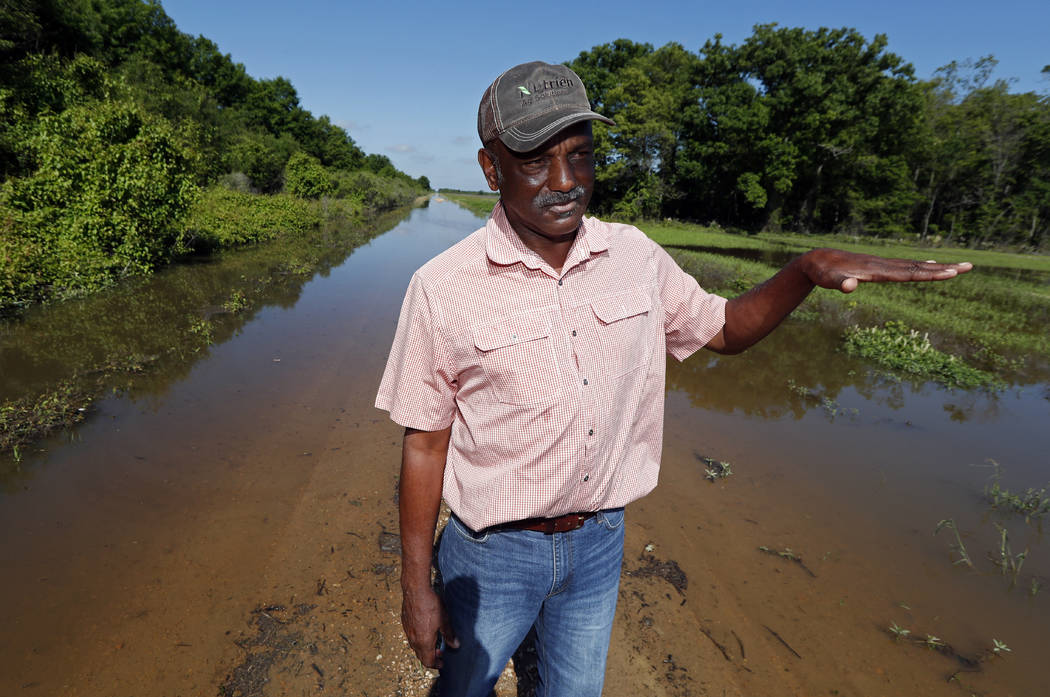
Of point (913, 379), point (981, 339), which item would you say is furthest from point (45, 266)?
point (981, 339)

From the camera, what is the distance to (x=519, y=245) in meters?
1.40

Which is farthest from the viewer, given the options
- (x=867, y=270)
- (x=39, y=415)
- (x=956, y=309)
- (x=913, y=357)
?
(x=956, y=309)

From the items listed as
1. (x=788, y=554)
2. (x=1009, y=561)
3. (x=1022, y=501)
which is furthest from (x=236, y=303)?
(x=1022, y=501)

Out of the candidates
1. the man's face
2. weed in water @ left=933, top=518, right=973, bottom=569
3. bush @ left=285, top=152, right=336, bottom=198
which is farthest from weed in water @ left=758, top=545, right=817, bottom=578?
bush @ left=285, top=152, right=336, bottom=198

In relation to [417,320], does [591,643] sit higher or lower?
lower

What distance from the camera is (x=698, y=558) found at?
3.57 meters

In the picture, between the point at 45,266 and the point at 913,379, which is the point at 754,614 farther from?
the point at 45,266

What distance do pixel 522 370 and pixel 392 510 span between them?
119 inches

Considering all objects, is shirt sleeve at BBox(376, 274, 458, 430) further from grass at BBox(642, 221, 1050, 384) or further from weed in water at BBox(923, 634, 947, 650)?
grass at BBox(642, 221, 1050, 384)

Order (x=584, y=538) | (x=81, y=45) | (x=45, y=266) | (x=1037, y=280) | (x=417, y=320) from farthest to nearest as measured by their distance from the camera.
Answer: (x=81, y=45), (x=1037, y=280), (x=45, y=266), (x=584, y=538), (x=417, y=320)

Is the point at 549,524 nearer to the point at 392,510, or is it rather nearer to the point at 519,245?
the point at 519,245

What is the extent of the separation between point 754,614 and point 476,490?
2.69 metres

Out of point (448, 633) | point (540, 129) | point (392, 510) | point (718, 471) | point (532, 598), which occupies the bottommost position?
point (718, 471)

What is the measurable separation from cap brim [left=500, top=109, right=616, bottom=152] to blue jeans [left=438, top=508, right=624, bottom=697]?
1.10 metres
